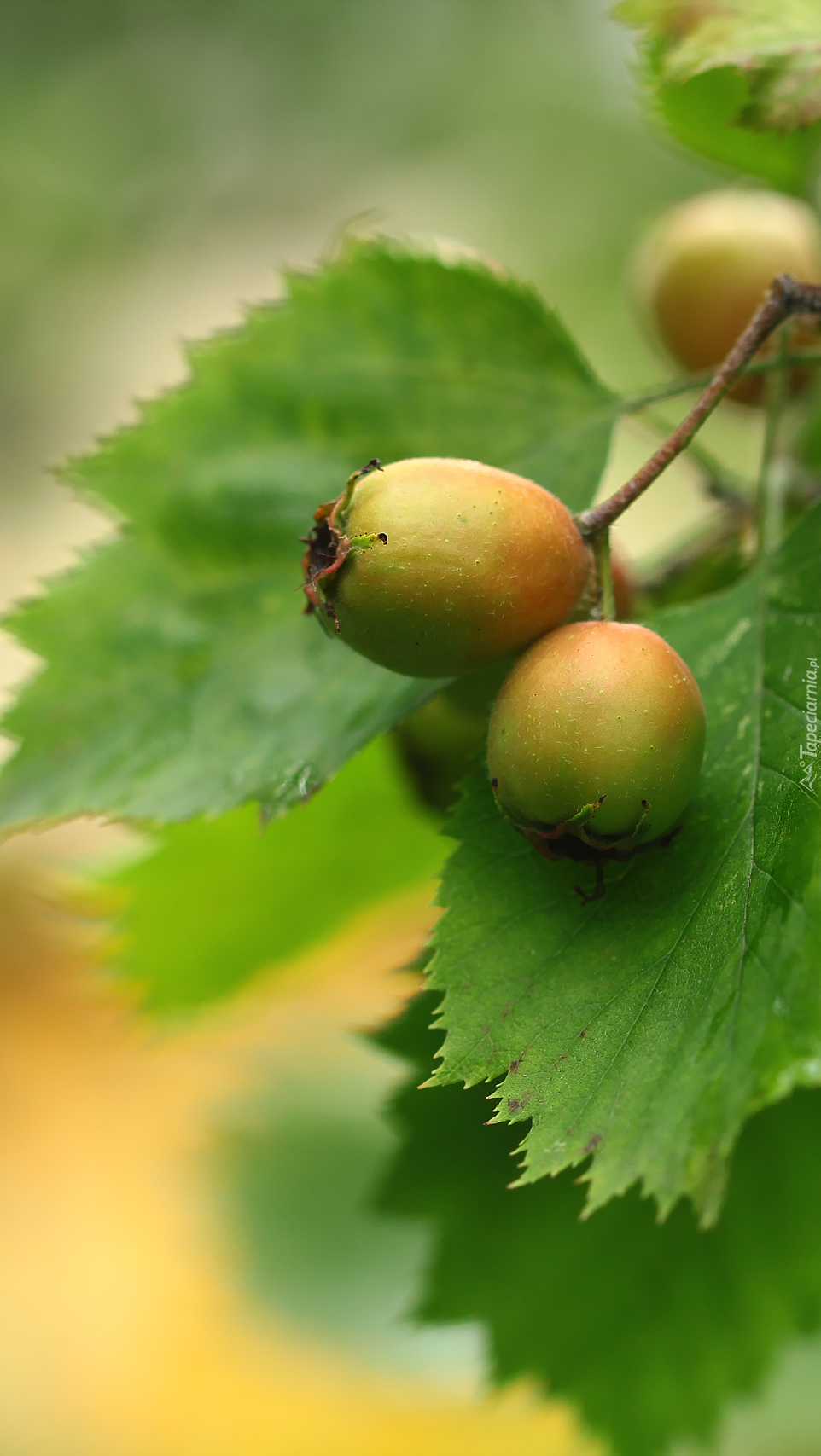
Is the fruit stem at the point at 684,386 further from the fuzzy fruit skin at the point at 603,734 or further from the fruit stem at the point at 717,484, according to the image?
the fuzzy fruit skin at the point at 603,734

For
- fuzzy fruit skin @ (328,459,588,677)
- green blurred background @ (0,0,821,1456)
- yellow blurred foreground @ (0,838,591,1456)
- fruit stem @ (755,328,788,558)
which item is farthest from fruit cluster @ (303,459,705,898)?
green blurred background @ (0,0,821,1456)

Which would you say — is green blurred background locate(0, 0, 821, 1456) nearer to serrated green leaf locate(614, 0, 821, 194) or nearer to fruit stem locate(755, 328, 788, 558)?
serrated green leaf locate(614, 0, 821, 194)

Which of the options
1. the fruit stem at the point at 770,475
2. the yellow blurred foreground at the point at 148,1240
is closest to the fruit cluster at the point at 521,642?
the fruit stem at the point at 770,475

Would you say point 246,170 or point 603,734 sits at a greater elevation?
point 246,170

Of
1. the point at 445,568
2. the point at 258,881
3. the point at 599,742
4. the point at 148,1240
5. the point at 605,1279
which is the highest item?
the point at 445,568

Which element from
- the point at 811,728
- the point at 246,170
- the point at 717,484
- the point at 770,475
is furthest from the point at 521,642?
the point at 246,170

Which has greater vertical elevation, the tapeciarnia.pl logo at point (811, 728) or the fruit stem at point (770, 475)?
the fruit stem at point (770, 475)

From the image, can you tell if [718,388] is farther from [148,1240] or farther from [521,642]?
[148,1240]
